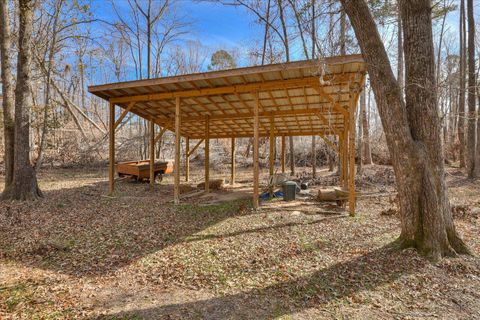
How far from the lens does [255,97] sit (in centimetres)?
697

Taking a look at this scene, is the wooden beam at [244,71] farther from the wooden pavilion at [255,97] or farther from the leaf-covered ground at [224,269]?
the leaf-covered ground at [224,269]

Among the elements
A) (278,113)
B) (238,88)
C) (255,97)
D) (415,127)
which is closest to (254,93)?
(255,97)

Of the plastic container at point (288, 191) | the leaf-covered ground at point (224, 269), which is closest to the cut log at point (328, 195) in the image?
the plastic container at point (288, 191)

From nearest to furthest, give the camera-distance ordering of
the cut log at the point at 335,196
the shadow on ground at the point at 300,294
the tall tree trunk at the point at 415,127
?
the shadow on ground at the point at 300,294, the tall tree trunk at the point at 415,127, the cut log at the point at 335,196

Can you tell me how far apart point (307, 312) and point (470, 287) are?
6.94 feet

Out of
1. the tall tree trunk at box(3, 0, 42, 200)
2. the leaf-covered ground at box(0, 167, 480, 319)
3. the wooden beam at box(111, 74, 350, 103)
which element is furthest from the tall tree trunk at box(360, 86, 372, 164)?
the tall tree trunk at box(3, 0, 42, 200)

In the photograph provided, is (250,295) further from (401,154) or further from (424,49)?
(424,49)

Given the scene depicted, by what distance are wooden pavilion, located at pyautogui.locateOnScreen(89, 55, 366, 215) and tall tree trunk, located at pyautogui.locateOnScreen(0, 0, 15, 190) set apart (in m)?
2.32

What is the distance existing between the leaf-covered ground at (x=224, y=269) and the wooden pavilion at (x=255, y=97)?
80.5 inches

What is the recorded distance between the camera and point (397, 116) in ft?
12.7

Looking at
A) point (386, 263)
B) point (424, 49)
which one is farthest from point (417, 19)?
point (386, 263)

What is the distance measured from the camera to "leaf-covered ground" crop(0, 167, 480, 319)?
2.77 m

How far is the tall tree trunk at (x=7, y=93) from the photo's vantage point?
7535 mm

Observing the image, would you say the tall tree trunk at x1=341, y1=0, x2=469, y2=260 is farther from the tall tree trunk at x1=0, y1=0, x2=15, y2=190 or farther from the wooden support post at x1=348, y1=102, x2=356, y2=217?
the tall tree trunk at x1=0, y1=0, x2=15, y2=190
